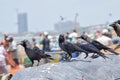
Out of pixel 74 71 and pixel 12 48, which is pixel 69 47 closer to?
pixel 74 71

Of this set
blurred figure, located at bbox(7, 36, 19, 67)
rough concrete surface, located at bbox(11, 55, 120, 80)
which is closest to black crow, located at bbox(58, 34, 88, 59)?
rough concrete surface, located at bbox(11, 55, 120, 80)

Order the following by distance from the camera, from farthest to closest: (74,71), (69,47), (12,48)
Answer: (12,48)
(69,47)
(74,71)

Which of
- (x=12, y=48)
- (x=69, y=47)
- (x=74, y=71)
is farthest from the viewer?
(x=12, y=48)

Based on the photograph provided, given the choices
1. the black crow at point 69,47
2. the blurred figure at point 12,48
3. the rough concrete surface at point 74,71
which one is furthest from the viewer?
the blurred figure at point 12,48

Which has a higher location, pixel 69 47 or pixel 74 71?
pixel 74 71

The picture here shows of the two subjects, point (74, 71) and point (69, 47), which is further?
point (69, 47)

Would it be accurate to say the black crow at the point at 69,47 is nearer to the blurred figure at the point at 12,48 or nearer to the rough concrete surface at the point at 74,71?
the rough concrete surface at the point at 74,71

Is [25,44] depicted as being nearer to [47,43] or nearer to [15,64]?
[15,64]

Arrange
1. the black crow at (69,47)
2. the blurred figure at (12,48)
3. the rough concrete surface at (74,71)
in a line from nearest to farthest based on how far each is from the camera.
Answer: the rough concrete surface at (74,71), the black crow at (69,47), the blurred figure at (12,48)

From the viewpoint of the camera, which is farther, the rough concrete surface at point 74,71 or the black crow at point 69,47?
the black crow at point 69,47

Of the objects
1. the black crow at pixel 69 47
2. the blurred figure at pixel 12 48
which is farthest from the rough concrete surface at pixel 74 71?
the blurred figure at pixel 12 48

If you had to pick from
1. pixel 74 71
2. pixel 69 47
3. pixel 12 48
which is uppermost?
pixel 74 71

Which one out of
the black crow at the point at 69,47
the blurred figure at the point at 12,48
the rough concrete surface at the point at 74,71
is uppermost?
the rough concrete surface at the point at 74,71

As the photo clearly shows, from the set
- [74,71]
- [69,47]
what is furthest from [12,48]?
[74,71]
